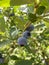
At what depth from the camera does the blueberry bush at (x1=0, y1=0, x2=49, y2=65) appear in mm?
1104

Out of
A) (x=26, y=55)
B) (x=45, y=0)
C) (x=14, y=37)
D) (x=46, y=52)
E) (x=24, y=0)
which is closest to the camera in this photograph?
(x=24, y=0)

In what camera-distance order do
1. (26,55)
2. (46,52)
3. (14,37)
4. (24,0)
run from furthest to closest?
(26,55) → (46,52) → (14,37) → (24,0)

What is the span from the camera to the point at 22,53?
180cm

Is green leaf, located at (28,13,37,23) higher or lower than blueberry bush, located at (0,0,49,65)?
higher

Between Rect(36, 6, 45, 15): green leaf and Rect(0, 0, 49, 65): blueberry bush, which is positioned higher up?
Rect(36, 6, 45, 15): green leaf

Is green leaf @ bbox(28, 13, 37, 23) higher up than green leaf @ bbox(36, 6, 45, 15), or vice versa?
green leaf @ bbox(36, 6, 45, 15)

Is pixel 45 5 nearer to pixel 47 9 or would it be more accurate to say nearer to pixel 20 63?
pixel 47 9

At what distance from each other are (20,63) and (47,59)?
295 millimetres

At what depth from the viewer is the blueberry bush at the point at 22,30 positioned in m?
1.10

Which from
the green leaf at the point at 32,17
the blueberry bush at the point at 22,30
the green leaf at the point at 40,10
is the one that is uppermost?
the green leaf at the point at 40,10

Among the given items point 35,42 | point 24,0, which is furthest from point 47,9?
point 35,42

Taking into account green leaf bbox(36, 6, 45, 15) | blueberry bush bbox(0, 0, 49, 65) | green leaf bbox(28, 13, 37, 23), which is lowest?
blueberry bush bbox(0, 0, 49, 65)

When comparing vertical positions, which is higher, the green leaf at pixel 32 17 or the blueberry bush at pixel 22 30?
the green leaf at pixel 32 17

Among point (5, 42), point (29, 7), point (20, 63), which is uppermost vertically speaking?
point (29, 7)
